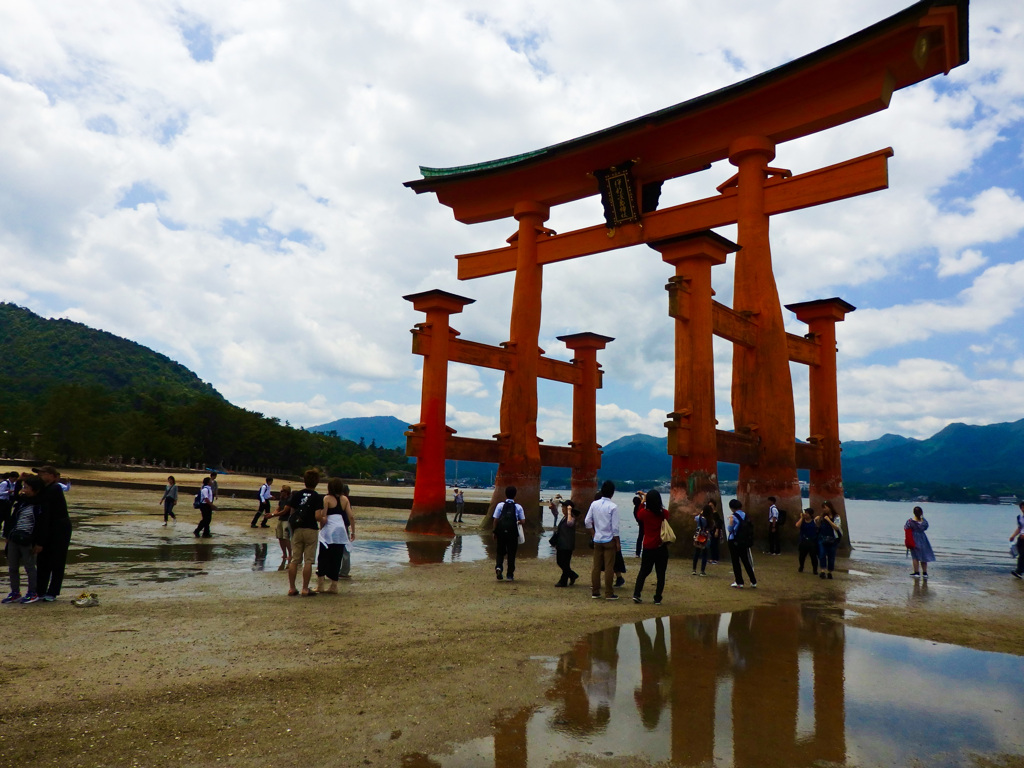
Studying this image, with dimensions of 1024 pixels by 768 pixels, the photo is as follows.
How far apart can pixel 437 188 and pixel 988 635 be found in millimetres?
21984

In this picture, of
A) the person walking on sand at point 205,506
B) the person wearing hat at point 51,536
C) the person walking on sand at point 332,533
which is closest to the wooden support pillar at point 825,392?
the person walking on sand at point 332,533

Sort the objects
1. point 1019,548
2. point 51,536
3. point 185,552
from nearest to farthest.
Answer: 1. point 51,536
2. point 185,552
3. point 1019,548

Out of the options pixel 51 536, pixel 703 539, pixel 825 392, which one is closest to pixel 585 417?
pixel 825 392

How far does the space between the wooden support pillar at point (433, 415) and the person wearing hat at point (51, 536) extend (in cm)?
1347

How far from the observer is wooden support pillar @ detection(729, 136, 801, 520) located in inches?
705

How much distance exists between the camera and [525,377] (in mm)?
23109

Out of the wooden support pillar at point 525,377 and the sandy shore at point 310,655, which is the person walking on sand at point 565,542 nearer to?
the sandy shore at point 310,655

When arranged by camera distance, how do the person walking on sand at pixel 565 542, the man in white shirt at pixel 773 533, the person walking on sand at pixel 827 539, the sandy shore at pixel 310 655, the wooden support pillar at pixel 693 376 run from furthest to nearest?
1. the man in white shirt at pixel 773 533
2. the wooden support pillar at pixel 693 376
3. the person walking on sand at pixel 827 539
4. the person walking on sand at pixel 565 542
5. the sandy shore at pixel 310 655

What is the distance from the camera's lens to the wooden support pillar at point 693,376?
1641 centimetres

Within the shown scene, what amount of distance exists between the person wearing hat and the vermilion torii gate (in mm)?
13066

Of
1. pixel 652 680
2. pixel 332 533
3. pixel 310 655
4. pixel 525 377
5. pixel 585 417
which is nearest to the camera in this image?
pixel 652 680

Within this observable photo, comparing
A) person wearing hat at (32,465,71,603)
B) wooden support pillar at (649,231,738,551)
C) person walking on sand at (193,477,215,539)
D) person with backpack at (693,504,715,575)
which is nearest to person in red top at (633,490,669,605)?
person with backpack at (693,504,715,575)

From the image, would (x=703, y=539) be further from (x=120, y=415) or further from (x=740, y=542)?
(x=120, y=415)

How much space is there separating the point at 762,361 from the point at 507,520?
11.1 m
